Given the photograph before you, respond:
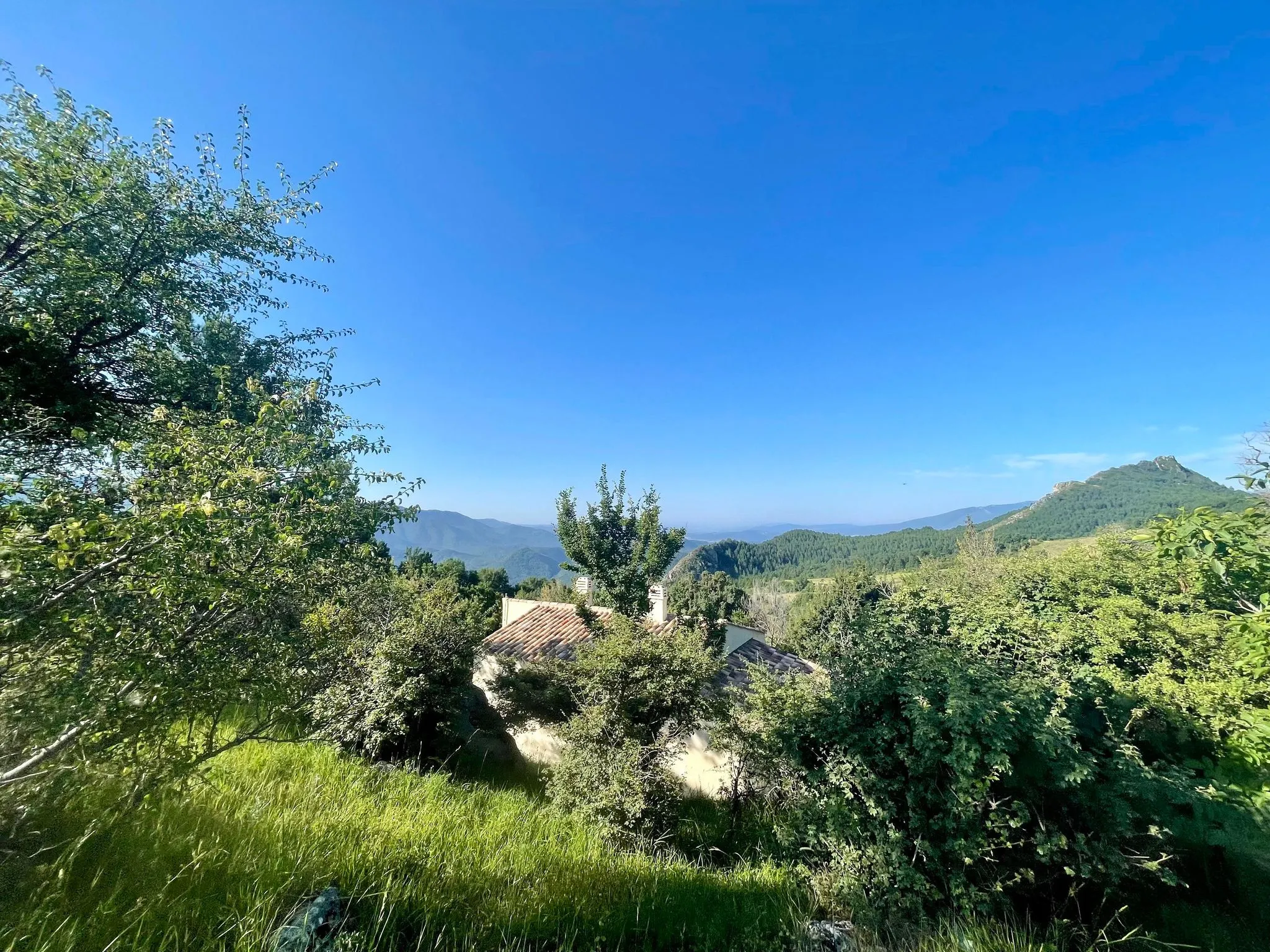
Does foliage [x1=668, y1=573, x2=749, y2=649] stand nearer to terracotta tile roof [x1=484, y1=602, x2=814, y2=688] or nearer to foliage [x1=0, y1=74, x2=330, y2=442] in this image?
terracotta tile roof [x1=484, y1=602, x2=814, y2=688]

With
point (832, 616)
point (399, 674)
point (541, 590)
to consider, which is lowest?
point (541, 590)

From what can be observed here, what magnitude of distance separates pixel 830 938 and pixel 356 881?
3.91 metres

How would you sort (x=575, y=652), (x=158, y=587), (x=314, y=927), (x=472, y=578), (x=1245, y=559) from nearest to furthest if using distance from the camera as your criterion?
(x=158, y=587) → (x=314, y=927) → (x=1245, y=559) → (x=575, y=652) → (x=472, y=578)

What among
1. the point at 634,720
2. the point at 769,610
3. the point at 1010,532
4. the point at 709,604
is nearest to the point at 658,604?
the point at 709,604

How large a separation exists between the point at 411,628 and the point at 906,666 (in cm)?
958

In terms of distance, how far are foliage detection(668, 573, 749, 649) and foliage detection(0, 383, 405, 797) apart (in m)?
7.46

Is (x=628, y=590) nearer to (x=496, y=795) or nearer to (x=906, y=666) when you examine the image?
(x=496, y=795)

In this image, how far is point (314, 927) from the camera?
272 cm

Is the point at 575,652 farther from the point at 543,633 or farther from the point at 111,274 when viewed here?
the point at 111,274

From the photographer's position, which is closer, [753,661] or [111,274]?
[111,274]

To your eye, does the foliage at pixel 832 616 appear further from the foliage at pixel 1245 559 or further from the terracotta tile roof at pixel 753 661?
the foliage at pixel 1245 559

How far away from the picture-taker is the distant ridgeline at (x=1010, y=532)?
58.3 m

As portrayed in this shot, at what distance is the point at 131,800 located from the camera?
297 centimetres

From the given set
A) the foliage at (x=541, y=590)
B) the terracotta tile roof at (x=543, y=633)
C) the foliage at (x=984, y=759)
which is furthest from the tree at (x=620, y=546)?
the foliage at (x=541, y=590)
